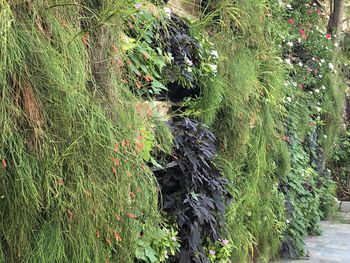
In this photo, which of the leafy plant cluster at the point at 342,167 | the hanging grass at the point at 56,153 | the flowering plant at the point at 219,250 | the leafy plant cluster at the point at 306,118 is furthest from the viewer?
the leafy plant cluster at the point at 342,167

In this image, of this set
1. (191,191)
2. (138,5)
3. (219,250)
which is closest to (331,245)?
(219,250)

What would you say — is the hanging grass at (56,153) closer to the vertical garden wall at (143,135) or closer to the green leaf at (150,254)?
the vertical garden wall at (143,135)

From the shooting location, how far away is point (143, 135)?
2.18 meters

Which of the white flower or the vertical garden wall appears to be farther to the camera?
the white flower

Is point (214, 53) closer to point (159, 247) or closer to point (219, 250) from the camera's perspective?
point (219, 250)

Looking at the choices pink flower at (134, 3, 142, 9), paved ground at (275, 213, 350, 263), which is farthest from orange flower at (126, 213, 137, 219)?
paved ground at (275, 213, 350, 263)

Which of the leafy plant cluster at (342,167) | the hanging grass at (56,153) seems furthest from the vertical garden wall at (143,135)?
the leafy plant cluster at (342,167)

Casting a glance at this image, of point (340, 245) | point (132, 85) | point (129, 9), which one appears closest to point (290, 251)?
point (340, 245)

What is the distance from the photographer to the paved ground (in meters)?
5.08

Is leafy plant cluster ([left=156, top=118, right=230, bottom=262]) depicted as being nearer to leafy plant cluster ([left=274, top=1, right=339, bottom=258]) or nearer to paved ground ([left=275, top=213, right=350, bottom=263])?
leafy plant cluster ([left=274, top=1, right=339, bottom=258])

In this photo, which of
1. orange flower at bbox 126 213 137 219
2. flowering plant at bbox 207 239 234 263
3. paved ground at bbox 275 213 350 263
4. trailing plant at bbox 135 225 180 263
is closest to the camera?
orange flower at bbox 126 213 137 219

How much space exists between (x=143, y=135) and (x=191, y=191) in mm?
691

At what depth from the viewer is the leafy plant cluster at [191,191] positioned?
2.68m

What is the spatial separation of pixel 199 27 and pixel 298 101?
2992 millimetres
